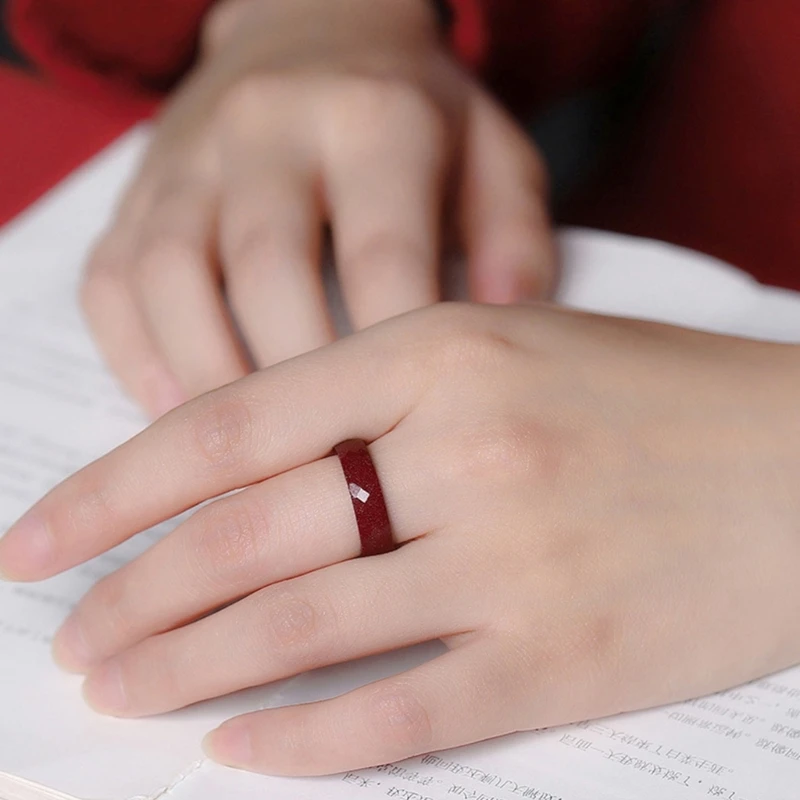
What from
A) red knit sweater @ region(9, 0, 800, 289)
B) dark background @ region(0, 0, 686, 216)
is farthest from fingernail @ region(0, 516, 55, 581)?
dark background @ region(0, 0, 686, 216)

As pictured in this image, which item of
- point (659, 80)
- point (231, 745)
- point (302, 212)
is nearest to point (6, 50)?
point (659, 80)

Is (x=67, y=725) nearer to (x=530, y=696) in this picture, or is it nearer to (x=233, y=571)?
(x=233, y=571)

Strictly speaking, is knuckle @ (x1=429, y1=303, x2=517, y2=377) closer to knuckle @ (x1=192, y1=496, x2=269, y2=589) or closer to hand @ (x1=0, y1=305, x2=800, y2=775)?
hand @ (x1=0, y1=305, x2=800, y2=775)

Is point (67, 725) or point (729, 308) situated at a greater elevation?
point (729, 308)

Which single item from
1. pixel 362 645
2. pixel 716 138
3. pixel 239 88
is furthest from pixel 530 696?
pixel 716 138

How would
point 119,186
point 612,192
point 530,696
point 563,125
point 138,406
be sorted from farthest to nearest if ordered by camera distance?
1. point 563,125
2. point 612,192
3. point 119,186
4. point 138,406
5. point 530,696
